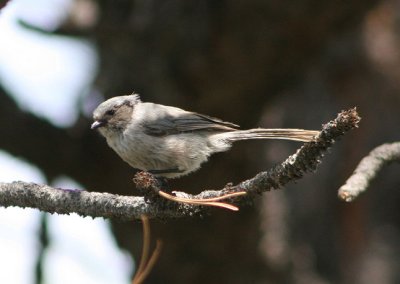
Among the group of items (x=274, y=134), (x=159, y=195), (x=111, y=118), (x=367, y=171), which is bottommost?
(x=159, y=195)

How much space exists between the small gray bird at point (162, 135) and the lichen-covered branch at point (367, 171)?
3.70 ft

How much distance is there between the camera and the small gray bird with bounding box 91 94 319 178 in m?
4.51

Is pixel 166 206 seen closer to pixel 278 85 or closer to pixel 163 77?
pixel 163 77

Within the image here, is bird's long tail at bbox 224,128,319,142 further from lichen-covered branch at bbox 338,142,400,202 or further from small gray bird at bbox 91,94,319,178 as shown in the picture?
lichen-covered branch at bbox 338,142,400,202

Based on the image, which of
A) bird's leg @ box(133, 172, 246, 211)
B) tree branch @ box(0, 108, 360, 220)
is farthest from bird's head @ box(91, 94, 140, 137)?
bird's leg @ box(133, 172, 246, 211)

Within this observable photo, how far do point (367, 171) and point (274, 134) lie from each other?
121cm

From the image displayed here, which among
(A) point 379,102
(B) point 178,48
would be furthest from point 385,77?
(B) point 178,48

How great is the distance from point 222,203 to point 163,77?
3284mm

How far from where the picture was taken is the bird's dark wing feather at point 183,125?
4.68 meters

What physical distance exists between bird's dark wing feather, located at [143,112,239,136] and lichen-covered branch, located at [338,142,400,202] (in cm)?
153

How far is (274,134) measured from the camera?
4.24 metres

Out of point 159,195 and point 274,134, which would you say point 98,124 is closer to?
point 274,134

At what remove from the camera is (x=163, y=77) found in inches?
225

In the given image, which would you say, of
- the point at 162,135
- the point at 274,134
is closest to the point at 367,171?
the point at 274,134
